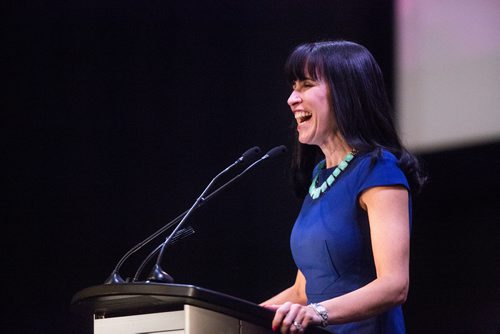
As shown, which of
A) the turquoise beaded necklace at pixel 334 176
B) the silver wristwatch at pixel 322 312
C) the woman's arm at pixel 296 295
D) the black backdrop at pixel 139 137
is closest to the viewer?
the silver wristwatch at pixel 322 312

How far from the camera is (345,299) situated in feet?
5.24

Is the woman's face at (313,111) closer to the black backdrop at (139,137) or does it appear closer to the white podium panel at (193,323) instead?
the white podium panel at (193,323)

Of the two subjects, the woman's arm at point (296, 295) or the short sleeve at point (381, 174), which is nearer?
the short sleeve at point (381, 174)

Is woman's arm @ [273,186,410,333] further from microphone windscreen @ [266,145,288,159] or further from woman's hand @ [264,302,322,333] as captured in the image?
microphone windscreen @ [266,145,288,159]

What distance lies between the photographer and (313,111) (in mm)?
2037

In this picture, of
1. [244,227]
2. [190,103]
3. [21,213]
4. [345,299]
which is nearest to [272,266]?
[244,227]

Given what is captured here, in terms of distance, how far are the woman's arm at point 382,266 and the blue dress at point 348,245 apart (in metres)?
0.03

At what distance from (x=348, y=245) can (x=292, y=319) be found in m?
0.43

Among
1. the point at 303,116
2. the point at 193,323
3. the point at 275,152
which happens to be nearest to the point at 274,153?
the point at 275,152

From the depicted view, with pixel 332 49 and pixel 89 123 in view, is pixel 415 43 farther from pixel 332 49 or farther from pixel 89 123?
pixel 89 123

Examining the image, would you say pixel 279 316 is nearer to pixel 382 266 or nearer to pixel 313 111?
pixel 382 266

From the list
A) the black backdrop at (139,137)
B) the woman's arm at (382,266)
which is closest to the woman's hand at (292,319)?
the woman's arm at (382,266)

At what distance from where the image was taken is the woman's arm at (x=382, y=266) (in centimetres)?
158

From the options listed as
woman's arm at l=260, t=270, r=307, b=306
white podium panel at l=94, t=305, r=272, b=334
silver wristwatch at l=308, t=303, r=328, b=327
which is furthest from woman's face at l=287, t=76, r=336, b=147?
white podium panel at l=94, t=305, r=272, b=334
